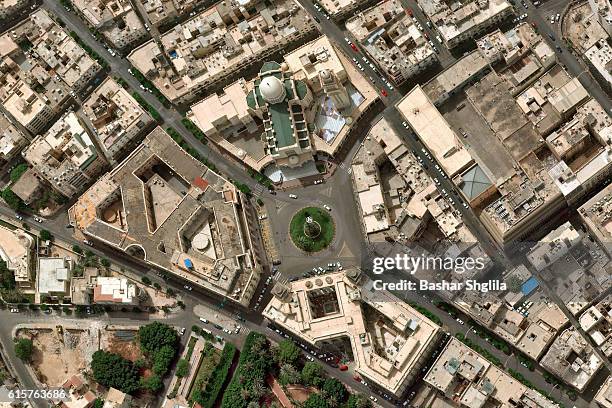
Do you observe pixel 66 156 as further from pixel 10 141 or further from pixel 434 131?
pixel 434 131

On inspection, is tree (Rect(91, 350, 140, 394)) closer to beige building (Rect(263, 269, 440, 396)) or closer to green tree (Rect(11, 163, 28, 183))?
beige building (Rect(263, 269, 440, 396))

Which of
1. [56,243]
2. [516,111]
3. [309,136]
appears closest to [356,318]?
[309,136]

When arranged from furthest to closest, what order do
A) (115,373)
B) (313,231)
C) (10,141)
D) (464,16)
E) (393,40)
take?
(10,141) < (115,373) < (393,40) < (313,231) < (464,16)

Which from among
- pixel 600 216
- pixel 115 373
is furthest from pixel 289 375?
pixel 600 216

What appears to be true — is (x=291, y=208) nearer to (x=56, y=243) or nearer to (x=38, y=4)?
(x=56, y=243)

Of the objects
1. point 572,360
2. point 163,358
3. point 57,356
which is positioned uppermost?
point 57,356

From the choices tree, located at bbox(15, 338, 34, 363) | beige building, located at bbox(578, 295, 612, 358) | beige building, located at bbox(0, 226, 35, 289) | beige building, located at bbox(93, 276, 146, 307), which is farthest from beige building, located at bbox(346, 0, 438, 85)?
tree, located at bbox(15, 338, 34, 363)

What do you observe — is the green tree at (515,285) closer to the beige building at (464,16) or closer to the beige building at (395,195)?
the beige building at (395,195)
